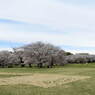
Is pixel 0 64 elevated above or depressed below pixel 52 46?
below

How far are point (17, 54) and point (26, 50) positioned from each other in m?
11.0

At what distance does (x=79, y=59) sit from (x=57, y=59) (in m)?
38.8

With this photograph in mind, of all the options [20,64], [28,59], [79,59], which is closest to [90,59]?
[79,59]

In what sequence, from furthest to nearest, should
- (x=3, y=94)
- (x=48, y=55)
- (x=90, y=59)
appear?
(x=90, y=59)
(x=48, y=55)
(x=3, y=94)

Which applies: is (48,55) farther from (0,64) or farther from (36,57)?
(0,64)

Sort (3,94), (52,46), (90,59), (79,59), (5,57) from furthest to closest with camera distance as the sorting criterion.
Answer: (90,59) < (79,59) < (5,57) < (52,46) < (3,94)

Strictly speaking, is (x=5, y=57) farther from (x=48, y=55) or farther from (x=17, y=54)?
(x=48, y=55)

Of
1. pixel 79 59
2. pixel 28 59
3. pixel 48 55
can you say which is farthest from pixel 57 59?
pixel 79 59

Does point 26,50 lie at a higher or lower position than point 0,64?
higher

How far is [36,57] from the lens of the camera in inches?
2498

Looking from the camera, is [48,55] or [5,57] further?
[5,57]

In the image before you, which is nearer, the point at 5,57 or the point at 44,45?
the point at 44,45

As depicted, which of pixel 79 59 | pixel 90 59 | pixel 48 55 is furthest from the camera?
pixel 90 59

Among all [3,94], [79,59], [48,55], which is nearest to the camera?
[3,94]
